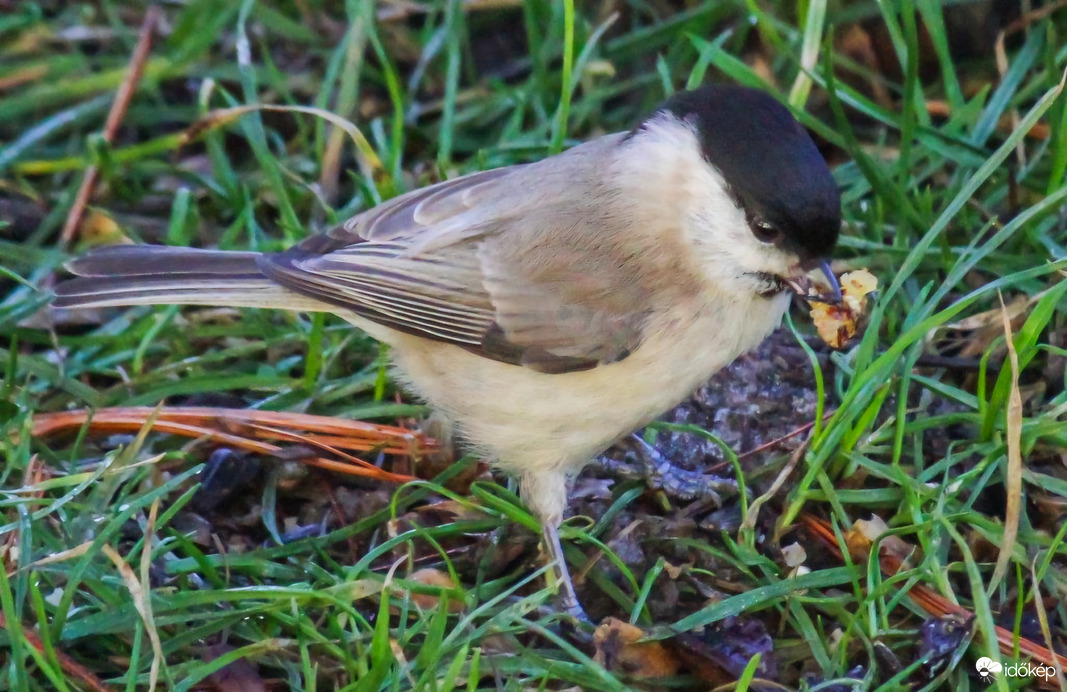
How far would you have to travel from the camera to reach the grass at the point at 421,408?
2.49 metres

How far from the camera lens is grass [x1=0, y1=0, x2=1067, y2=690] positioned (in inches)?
97.9

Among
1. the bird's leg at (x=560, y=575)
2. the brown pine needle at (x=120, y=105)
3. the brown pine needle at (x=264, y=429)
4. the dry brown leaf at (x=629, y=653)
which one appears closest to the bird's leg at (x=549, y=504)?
the bird's leg at (x=560, y=575)

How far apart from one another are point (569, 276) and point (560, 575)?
2.47 feet

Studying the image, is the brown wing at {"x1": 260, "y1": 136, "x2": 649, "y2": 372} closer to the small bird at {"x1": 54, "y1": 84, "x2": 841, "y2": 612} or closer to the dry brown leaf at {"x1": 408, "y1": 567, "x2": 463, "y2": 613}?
the small bird at {"x1": 54, "y1": 84, "x2": 841, "y2": 612}

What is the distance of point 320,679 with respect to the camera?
8.26 ft

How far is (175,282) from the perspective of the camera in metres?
2.97

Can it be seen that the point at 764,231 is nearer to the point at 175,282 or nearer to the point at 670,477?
the point at 670,477

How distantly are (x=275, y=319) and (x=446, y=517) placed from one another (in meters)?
Answer: 0.99

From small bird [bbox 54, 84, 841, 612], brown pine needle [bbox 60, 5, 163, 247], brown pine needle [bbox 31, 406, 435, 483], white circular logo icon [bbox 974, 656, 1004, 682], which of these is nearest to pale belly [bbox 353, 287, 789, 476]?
small bird [bbox 54, 84, 841, 612]

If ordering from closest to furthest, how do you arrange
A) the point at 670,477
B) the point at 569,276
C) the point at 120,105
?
the point at 569,276 → the point at 670,477 → the point at 120,105

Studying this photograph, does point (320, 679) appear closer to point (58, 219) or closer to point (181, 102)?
point (58, 219)

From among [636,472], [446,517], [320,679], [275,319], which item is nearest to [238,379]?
[275,319]

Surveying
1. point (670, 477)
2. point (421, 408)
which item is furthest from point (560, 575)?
point (421, 408)

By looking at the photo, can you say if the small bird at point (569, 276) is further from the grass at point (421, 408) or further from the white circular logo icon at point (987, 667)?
the white circular logo icon at point (987, 667)
